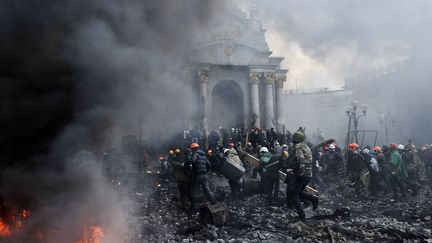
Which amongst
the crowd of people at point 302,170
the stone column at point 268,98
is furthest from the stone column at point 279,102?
the crowd of people at point 302,170

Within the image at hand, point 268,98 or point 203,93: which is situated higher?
point 203,93

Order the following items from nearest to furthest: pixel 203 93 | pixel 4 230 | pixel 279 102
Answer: pixel 4 230 < pixel 203 93 < pixel 279 102

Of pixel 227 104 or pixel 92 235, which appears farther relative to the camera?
pixel 227 104

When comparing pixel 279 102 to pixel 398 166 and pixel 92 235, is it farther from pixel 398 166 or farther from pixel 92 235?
pixel 92 235

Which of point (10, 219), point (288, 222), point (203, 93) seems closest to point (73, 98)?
point (10, 219)

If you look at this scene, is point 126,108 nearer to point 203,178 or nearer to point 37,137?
point 37,137

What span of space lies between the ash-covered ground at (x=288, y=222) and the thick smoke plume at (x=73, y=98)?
130 cm

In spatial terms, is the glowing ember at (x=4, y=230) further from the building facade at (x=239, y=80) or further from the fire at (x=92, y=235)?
the building facade at (x=239, y=80)

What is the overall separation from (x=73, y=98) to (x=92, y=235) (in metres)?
2.67

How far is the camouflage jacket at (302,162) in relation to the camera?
8.04 m

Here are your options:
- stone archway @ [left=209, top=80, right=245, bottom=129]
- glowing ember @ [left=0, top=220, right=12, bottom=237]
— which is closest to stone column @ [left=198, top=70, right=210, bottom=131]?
stone archway @ [left=209, top=80, right=245, bottom=129]

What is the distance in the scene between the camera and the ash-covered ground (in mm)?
7164

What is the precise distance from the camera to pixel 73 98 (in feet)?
22.6

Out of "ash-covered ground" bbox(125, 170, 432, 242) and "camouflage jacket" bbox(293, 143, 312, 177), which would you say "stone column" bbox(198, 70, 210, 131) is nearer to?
"ash-covered ground" bbox(125, 170, 432, 242)
